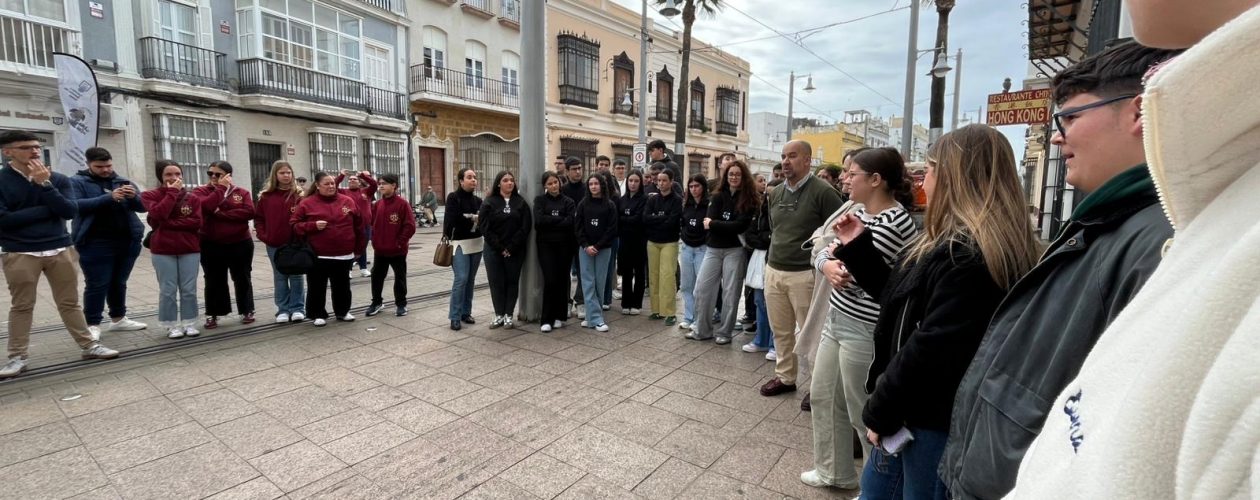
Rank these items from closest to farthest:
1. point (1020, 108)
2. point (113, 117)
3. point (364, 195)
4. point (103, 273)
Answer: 1. point (103, 273)
2. point (1020, 108)
3. point (364, 195)
4. point (113, 117)

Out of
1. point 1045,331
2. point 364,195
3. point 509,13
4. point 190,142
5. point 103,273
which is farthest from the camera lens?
point 509,13

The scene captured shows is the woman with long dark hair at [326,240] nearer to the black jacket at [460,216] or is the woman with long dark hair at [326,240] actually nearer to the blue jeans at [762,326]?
the black jacket at [460,216]

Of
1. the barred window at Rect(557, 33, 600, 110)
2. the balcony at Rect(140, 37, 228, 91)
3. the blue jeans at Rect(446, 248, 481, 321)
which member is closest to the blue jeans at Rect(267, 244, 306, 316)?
the blue jeans at Rect(446, 248, 481, 321)

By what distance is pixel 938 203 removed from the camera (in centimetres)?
198

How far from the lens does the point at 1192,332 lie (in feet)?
1.60

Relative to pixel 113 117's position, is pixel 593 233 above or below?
below

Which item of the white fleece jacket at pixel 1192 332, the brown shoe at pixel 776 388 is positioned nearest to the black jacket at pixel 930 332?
the white fleece jacket at pixel 1192 332

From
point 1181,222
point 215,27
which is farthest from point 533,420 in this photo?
point 215,27

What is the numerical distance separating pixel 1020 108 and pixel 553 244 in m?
6.88

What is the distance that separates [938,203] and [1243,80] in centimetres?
154

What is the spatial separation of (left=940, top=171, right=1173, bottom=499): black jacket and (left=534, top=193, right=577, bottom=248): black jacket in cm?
498

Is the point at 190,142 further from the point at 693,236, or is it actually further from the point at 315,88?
the point at 693,236

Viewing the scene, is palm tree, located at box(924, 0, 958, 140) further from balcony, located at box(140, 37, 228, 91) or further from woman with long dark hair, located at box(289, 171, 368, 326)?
balcony, located at box(140, 37, 228, 91)

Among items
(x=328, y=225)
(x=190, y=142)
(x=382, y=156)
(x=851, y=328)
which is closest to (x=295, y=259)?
(x=328, y=225)
